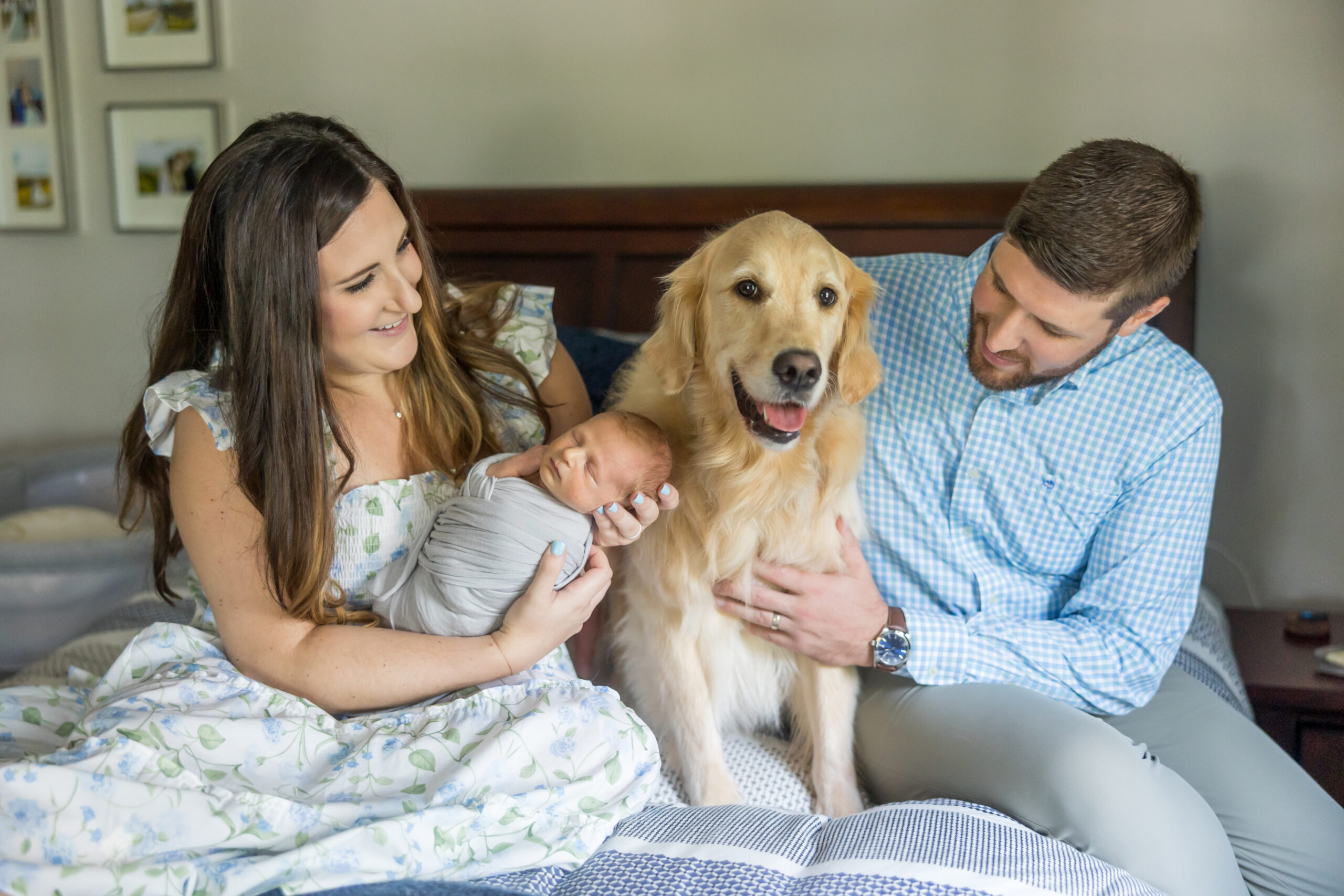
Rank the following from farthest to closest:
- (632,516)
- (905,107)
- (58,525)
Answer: (58,525) → (905,107) → (632,516)

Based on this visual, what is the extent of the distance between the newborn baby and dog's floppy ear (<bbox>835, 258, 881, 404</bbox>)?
278 millimetres

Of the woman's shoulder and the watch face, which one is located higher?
the woman's shoulder

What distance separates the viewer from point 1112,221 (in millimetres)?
1288

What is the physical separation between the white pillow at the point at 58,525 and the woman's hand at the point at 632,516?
1570 mm

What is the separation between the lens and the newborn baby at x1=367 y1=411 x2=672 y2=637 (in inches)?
52.0

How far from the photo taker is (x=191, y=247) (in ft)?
4.48

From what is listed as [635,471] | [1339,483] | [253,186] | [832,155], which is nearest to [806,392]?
[635,471]

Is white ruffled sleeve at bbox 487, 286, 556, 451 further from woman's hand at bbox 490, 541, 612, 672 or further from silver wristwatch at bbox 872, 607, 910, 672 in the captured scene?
silver wristwatch at bbox 872, 607, 910, 672

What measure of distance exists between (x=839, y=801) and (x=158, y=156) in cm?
262

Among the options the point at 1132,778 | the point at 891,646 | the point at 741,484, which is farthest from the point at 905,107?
the point at 1132,778

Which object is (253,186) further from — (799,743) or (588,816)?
(799,743)

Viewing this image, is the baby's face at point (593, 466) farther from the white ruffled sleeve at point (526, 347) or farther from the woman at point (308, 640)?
the white ruffled sleeve at point (526, 347)

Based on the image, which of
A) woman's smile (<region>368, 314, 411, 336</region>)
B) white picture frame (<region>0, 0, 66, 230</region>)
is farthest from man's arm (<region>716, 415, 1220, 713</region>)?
white picture frame (<region>0, 0, 66, 230</region>)

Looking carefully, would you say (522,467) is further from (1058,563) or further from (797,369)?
(1058,563)
